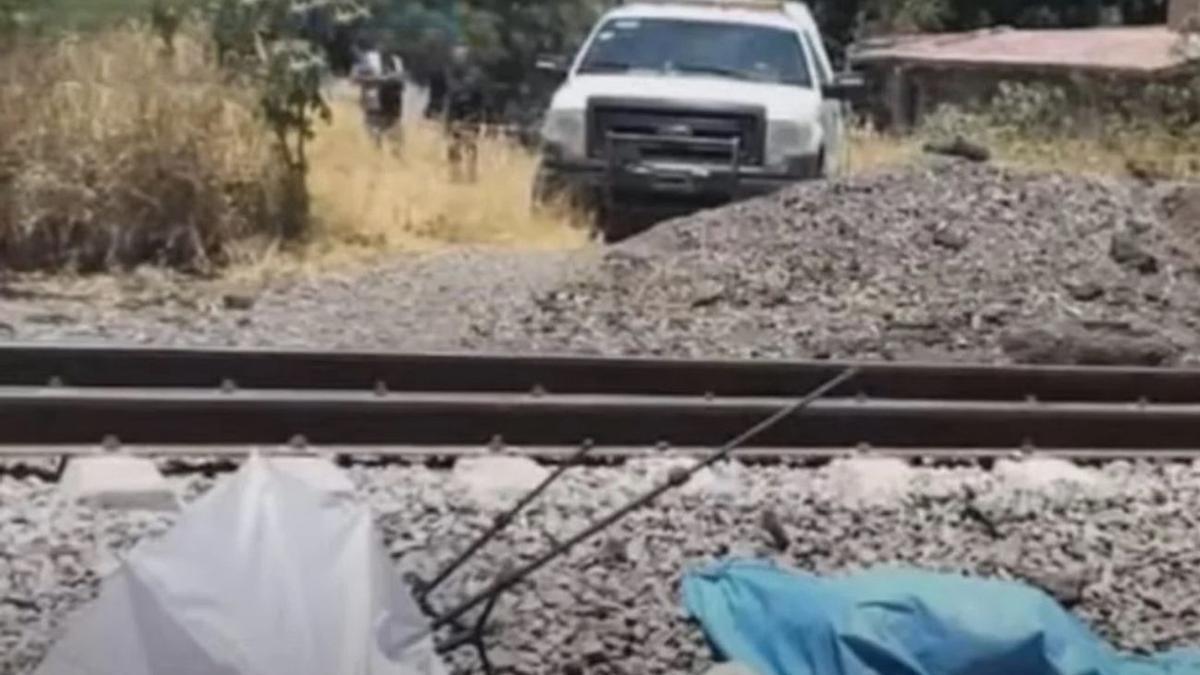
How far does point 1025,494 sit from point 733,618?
155 centimetres

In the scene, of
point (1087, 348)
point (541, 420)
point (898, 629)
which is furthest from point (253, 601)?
point (1087, 348)

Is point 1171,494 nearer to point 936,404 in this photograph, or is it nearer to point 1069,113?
point 936,404

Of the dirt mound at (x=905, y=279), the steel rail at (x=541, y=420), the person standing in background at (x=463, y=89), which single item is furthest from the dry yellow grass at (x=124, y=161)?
the person standing in background at (x=463, y=89)

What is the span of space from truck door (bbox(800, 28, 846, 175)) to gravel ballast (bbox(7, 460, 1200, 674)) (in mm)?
11625

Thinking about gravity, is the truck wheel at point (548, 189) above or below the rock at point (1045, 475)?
below

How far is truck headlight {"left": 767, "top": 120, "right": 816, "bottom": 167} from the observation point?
18312mm

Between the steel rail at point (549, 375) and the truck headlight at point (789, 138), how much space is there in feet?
31.4

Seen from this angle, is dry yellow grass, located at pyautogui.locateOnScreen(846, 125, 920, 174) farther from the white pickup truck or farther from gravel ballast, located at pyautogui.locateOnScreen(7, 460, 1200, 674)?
gravel ballast, located at pyautogui.locateOnScreen(7, 460, 1200, 674)

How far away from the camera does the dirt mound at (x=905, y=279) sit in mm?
11672

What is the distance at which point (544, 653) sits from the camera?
5.82m

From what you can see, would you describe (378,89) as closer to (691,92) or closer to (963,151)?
(691,92)

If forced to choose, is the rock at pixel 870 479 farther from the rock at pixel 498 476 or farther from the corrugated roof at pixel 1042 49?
the corrugated roof at pixel 1042 49

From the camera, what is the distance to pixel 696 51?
1964 cm

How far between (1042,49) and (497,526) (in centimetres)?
3230
